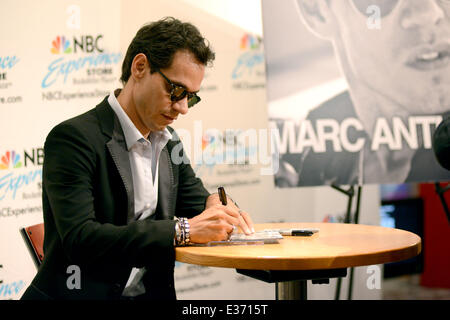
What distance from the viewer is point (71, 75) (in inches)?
137

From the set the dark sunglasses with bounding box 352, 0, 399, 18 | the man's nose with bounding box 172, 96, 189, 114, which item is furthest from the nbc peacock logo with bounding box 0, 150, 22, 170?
the dark sunglasses with bounding box 352, 0, 399, 18

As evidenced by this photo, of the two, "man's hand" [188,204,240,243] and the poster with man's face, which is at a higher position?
the poster with man's face

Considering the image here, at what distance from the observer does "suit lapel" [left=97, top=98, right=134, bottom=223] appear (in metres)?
2.01

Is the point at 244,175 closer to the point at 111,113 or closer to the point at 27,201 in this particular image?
the point at 27,201

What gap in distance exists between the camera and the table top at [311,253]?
160 centimetres

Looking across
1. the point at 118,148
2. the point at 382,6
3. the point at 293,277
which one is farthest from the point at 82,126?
the point at 382,6

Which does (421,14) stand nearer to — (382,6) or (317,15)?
(382,6)

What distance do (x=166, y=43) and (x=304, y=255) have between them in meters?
1.06

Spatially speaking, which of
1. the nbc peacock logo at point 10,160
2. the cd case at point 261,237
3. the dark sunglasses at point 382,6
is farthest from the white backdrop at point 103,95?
the cd case at point 261,237

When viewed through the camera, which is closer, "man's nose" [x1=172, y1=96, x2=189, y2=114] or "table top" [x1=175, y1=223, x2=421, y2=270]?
"table top" [x1=175, y1=223, x2=421, y2=270]

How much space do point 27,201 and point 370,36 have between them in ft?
8.58

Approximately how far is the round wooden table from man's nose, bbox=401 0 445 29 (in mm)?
1992

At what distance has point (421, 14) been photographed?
3.51 m

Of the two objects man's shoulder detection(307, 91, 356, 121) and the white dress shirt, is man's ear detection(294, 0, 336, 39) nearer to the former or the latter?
man's shoulder detection(307, 91, 356, 121)
